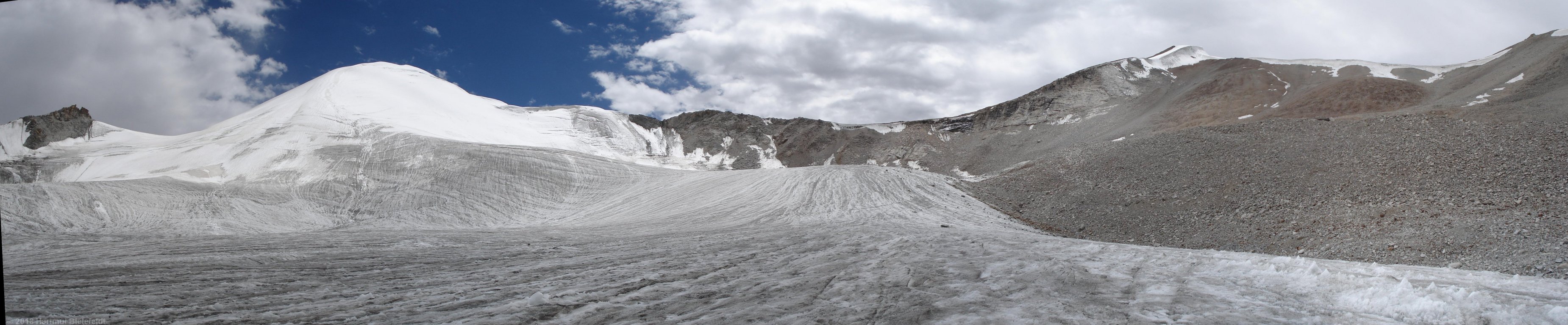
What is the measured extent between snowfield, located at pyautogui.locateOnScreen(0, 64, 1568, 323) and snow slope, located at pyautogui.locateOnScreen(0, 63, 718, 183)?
253mm

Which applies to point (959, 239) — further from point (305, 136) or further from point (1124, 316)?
point (305, 136)

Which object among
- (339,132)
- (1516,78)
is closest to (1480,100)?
(1516,78)

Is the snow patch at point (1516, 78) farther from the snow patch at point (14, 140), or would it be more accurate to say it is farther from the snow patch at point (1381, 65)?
the snow patch at point (14, 140)

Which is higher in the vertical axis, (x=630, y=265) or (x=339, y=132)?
(x=339, y=132)

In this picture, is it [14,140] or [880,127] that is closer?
[14,140]

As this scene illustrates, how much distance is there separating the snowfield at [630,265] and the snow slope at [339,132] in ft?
0.83

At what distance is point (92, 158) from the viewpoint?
87.0 feet

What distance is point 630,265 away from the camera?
9.46 meters

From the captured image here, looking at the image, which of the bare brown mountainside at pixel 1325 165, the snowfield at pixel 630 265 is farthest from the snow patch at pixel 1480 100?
the snowfield at pixel 630 265

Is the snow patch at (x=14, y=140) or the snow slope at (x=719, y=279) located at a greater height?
the snow patch at (x=14, y=140)

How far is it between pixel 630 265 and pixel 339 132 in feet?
83.6

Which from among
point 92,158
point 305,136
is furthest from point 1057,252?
point 92,158

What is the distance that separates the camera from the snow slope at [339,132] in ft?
81.5

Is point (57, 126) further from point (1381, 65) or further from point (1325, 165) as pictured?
point (1381, 65)
